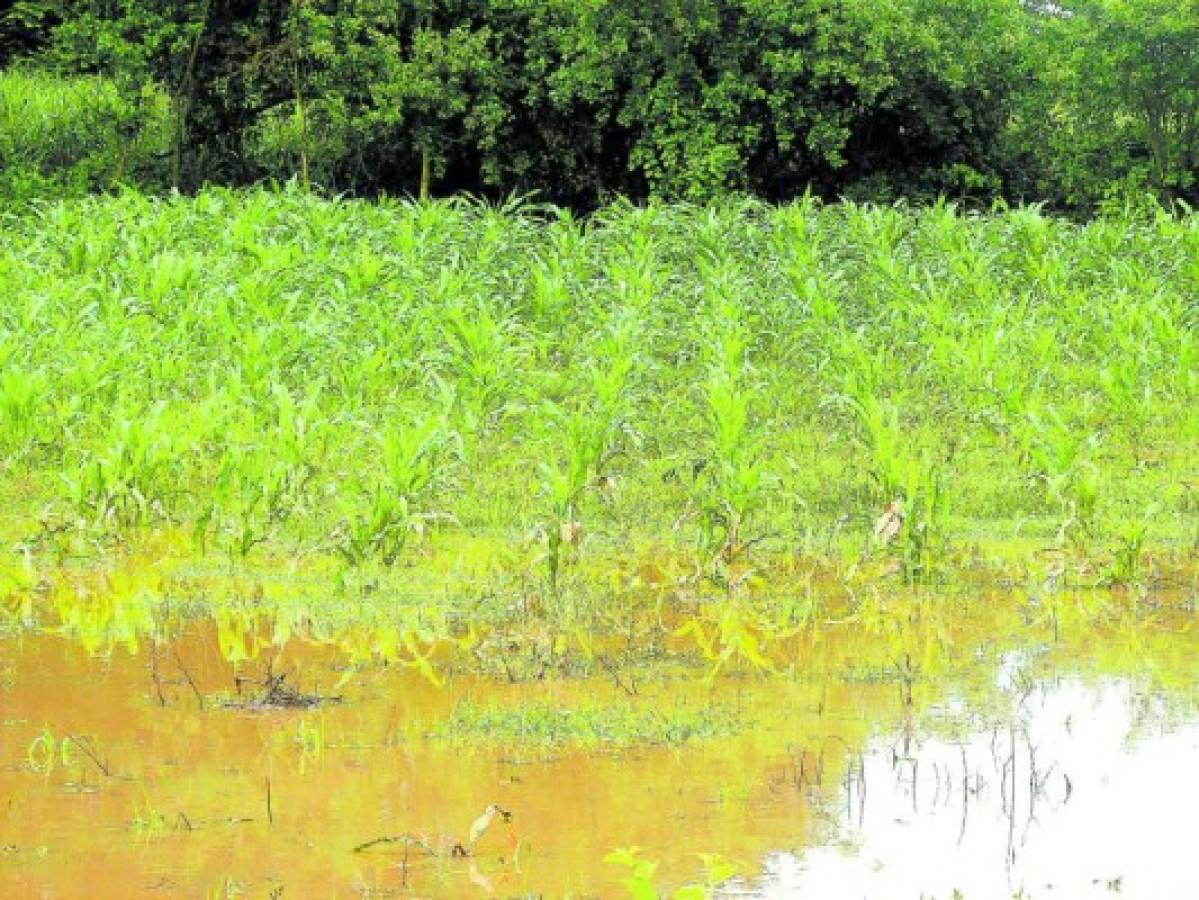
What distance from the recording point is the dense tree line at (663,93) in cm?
1986

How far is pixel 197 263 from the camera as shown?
12445 mm

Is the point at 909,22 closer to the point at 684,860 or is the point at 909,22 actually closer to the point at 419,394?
the point at 419,394

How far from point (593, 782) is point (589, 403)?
4.97 m

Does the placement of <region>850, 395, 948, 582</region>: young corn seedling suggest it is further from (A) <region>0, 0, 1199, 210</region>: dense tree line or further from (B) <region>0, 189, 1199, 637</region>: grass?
(A) <region>0, 0, 1199, 210</region>: dense tree line

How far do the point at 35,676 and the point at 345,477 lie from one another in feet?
7.69

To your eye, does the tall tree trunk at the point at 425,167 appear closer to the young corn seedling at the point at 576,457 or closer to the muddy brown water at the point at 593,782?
the young corn seedling at the point at 576,457

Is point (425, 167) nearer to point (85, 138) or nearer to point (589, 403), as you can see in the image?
point (85, 138)

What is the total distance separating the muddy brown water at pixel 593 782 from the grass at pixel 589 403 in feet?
2.94

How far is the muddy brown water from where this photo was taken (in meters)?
4.56

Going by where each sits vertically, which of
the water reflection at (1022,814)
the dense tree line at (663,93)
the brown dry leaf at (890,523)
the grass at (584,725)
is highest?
the dense tree line at (663,93)

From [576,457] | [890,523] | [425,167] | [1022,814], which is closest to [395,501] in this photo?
[576,457]

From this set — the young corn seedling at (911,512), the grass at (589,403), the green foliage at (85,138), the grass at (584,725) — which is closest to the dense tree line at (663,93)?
the green foliage at (85,138)

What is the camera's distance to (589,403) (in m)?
10.0


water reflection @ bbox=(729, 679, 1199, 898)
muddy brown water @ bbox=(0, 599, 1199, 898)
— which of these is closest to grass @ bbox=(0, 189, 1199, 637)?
muddy brown water @ bbox=(0, 599, 1199, 898)
